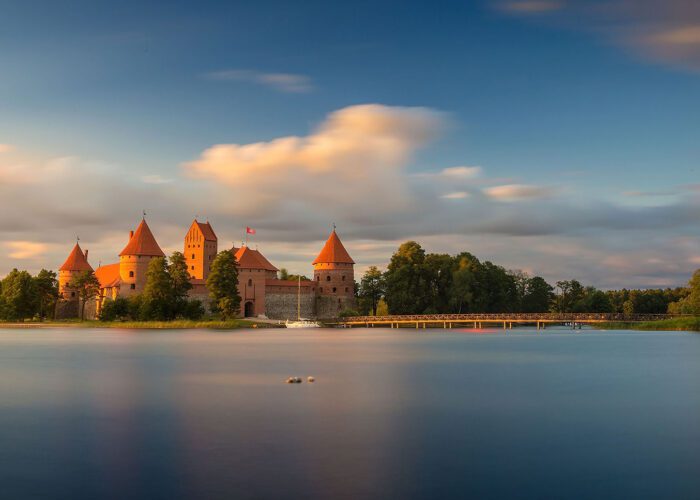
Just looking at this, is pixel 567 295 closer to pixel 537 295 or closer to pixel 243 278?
pixel 537 295

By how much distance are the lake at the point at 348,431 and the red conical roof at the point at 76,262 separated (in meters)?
61.4

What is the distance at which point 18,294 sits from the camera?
75.1m

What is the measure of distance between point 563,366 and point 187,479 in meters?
23.4

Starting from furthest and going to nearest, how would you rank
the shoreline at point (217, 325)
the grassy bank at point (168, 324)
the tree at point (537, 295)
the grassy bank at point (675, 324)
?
the tree at point (537, 295) < the grassy bank at point (168, 324) < the shoreline at point (217, 325) < the grassy bank at point (675, 324)

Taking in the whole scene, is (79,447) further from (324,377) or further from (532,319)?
(532,319)

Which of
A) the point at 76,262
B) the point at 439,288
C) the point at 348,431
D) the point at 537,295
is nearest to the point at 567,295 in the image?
the point at 537,295

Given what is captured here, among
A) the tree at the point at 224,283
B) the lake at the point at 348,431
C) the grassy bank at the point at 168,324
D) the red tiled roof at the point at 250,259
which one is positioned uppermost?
the red tiled roof at the point at 250,259

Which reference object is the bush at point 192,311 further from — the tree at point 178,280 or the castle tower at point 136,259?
the castle tower at point 136,259

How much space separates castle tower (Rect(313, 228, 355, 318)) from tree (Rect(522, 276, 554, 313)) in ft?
82.3

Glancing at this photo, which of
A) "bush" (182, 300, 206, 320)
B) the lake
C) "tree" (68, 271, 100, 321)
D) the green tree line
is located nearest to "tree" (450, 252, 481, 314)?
the green tree line

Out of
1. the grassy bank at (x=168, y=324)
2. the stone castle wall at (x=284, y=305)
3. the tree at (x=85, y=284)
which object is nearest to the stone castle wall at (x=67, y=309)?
the tree at (x=85, y=284)

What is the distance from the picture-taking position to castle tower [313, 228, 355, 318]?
89562 millimetres

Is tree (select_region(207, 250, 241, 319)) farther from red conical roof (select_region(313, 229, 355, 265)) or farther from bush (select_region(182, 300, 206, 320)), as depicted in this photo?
red conical roof (select_region(313, 229, 355, 265))

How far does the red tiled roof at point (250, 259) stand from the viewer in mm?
83019
